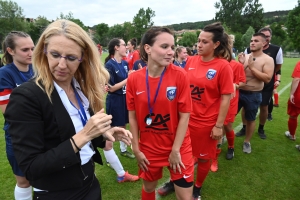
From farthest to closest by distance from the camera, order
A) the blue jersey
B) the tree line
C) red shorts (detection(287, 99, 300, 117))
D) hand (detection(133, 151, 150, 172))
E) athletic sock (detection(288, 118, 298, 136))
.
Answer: the tree line < athletic sock (detection(288, 118, 298, 136)) < red shorts (detection(287, 99, 300, 117)) < the blue jersey < hand (detection(133, 151, 150, 172))

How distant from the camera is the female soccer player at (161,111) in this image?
212 cm

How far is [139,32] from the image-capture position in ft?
231

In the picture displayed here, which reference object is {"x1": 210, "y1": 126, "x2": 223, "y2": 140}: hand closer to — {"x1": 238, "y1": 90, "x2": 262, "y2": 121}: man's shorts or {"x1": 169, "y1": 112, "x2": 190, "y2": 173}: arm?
{"x1": 169, "y1": 112, "x2": 190, "y2": 173}: arm

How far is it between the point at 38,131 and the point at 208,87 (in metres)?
2.16

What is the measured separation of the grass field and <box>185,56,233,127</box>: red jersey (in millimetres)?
1250

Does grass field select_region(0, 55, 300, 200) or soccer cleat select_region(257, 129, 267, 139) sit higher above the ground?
grass field select_region(0, 55, 300, 200)

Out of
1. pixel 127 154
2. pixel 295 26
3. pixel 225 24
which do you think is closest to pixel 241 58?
pixel 127 154

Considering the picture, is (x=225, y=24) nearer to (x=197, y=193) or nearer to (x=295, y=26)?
(x=295, y=26)

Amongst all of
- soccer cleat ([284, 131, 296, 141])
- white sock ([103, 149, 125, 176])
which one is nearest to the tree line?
soccer cleat ([284, 131, 296, 141])

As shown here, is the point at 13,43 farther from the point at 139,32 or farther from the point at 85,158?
the point at 139,32

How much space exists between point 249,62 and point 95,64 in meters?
3.38

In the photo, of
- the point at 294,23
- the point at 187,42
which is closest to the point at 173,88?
the point at 294,23

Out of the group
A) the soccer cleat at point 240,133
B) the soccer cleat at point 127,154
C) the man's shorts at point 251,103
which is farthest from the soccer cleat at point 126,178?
the soccer cleat at point 240,133

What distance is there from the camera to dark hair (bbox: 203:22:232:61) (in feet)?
9.27
